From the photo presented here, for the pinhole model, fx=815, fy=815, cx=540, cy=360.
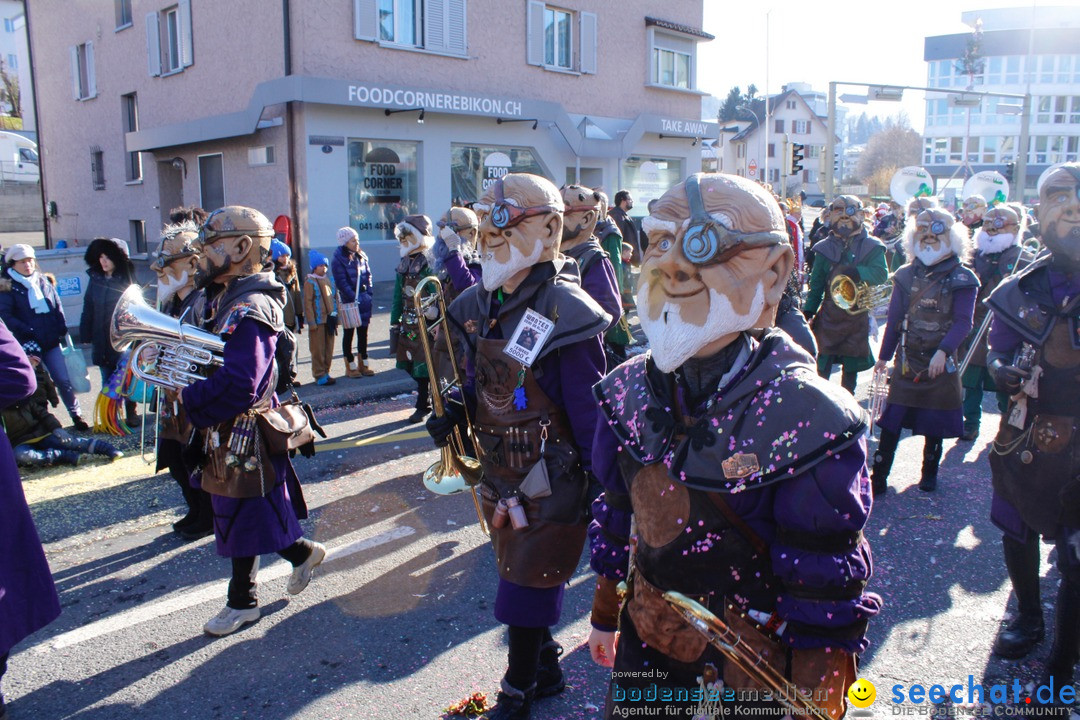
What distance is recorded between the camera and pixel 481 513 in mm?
3406

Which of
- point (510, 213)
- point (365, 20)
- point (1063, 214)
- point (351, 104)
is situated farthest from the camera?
point (365, 20)

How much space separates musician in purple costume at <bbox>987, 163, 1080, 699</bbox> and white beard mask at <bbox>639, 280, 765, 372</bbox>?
2.16m

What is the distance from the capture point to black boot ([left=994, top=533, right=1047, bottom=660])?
143 inches

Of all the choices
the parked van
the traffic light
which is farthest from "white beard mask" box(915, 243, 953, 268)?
the parked van

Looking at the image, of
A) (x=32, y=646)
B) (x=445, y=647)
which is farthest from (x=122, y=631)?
(x=445, y=647)

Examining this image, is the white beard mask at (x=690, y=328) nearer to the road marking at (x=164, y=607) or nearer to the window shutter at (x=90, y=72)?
the road marking at (x=164, y=607)

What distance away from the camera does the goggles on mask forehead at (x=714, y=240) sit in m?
1.93

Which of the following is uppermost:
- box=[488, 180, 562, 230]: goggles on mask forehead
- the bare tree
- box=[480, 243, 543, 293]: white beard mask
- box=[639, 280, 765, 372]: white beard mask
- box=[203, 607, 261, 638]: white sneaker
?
the bare tree

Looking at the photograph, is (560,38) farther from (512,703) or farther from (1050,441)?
(512,703)

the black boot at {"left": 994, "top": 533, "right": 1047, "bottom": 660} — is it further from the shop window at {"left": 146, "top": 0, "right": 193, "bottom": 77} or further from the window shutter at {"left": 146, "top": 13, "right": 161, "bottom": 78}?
the window shutter at {"left": 146, "top": 13, "right": 161, "bottom": 78}

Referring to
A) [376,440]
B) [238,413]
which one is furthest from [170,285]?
[376,440]

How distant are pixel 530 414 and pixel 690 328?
122 centimetres

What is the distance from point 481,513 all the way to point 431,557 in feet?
5.09

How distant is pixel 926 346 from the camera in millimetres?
5684
